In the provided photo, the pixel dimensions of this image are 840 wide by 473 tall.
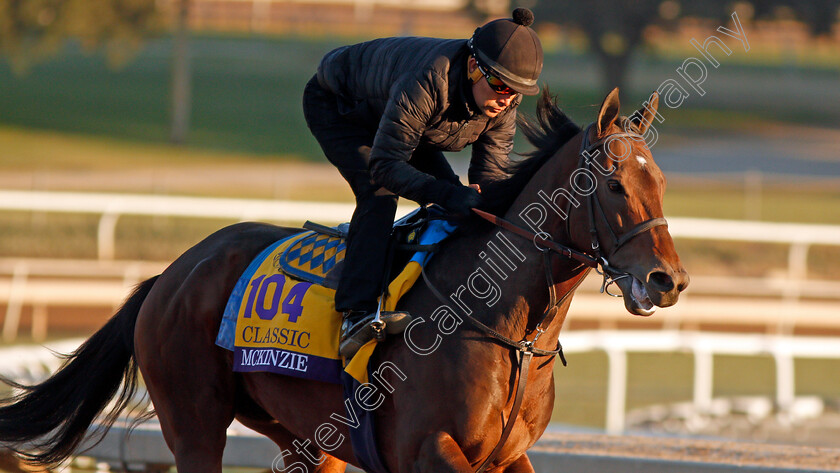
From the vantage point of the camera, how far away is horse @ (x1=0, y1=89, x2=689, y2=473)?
2.88 m

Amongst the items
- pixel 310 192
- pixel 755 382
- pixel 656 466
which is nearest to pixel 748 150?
pixel 310 192

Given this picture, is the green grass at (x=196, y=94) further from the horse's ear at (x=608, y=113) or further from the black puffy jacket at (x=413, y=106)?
the horse's ear at (x=608, y=113)

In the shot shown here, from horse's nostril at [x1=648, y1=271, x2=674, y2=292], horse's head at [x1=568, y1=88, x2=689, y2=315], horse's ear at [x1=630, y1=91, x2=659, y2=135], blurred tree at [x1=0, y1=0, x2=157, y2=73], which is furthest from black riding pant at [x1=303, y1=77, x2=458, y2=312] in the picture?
blurred tree at [x1=0, y1=0, x2=157, y2=73]

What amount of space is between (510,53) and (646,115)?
0.45 metres

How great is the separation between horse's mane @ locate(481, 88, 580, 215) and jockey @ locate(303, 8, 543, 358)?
72mm

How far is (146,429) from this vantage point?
15.3 feet

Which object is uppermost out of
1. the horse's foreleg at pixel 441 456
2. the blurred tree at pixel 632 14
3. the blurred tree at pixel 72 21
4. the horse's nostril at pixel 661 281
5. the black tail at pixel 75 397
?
the blurred tree at pixel 632 14

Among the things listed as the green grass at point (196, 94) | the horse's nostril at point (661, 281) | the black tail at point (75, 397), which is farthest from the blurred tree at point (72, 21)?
the horse's nostril at point (661, 281)

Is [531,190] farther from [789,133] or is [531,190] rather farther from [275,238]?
[789,133]

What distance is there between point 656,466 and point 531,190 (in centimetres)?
165

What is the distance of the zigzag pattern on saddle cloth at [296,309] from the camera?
3.36 metres

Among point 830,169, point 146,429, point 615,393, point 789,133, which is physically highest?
point 789,133

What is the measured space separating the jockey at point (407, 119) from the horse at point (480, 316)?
0.15 m

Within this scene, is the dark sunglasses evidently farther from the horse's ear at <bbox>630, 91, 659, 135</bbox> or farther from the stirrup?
the stirrup
